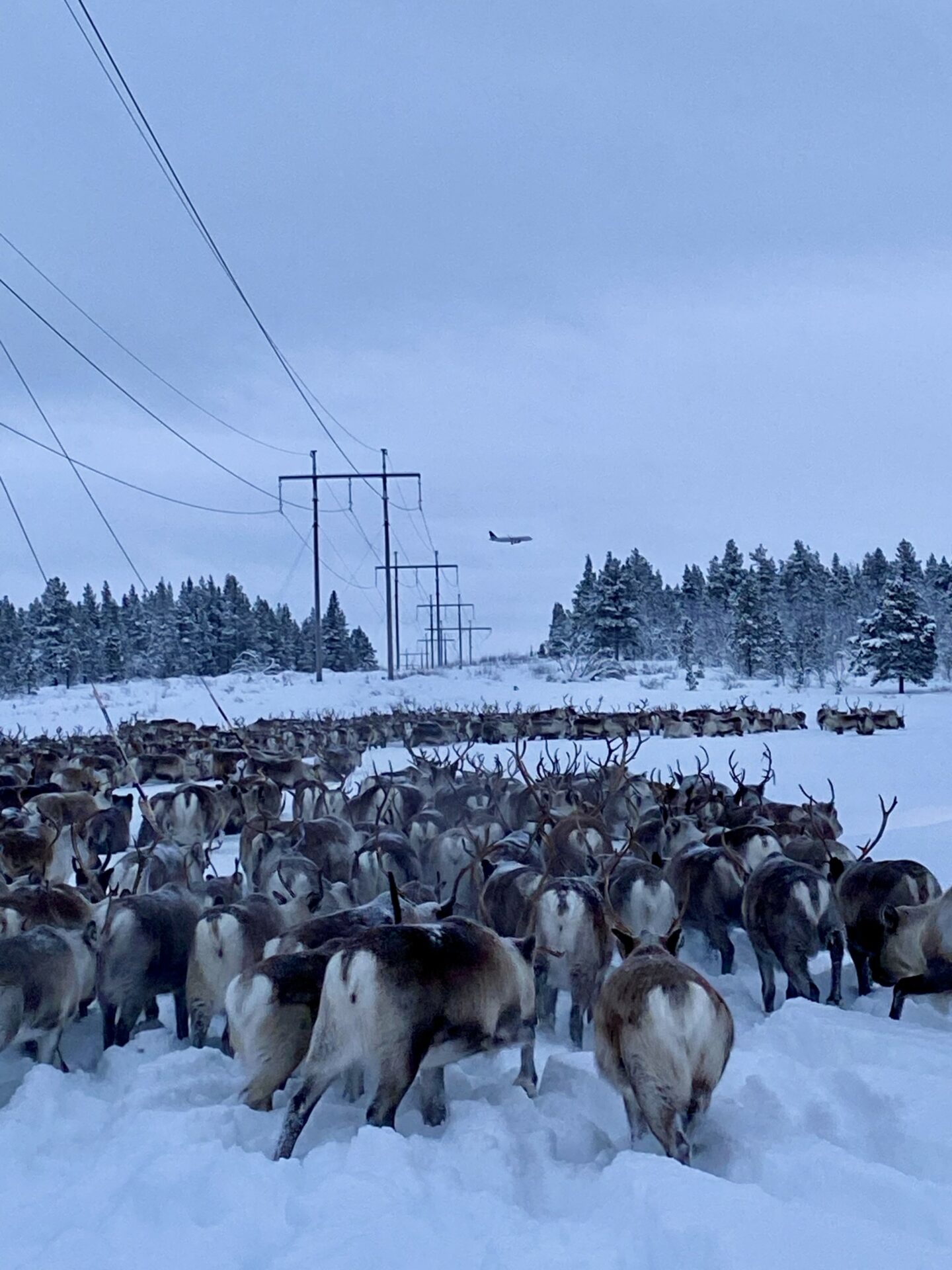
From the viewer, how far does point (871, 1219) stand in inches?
154

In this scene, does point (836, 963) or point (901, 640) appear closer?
point (836, 963)

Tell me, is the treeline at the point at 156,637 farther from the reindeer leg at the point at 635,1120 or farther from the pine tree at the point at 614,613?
the reindeer leg at the point at 635,1120

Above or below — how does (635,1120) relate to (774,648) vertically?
below

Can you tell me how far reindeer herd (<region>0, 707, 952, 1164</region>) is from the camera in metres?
4.66

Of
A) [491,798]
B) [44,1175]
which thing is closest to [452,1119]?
[44,1175]

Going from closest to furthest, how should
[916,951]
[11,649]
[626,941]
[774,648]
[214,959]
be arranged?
[626,941]
[214,959]
[916,951]
[774,648]
[11,649]

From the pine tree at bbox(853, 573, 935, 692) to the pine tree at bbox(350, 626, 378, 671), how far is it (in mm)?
57382

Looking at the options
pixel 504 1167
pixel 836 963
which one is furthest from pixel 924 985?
pixel 504 1167

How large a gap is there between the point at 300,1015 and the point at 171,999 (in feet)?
10.6

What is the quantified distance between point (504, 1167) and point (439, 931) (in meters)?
1.16

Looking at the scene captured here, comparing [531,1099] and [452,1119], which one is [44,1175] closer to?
[452,1119]

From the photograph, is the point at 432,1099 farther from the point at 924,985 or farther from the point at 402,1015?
the point at 924,985

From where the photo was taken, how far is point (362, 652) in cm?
10544

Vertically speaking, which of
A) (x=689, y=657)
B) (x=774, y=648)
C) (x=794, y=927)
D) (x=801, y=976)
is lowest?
(x=801, y=976)
